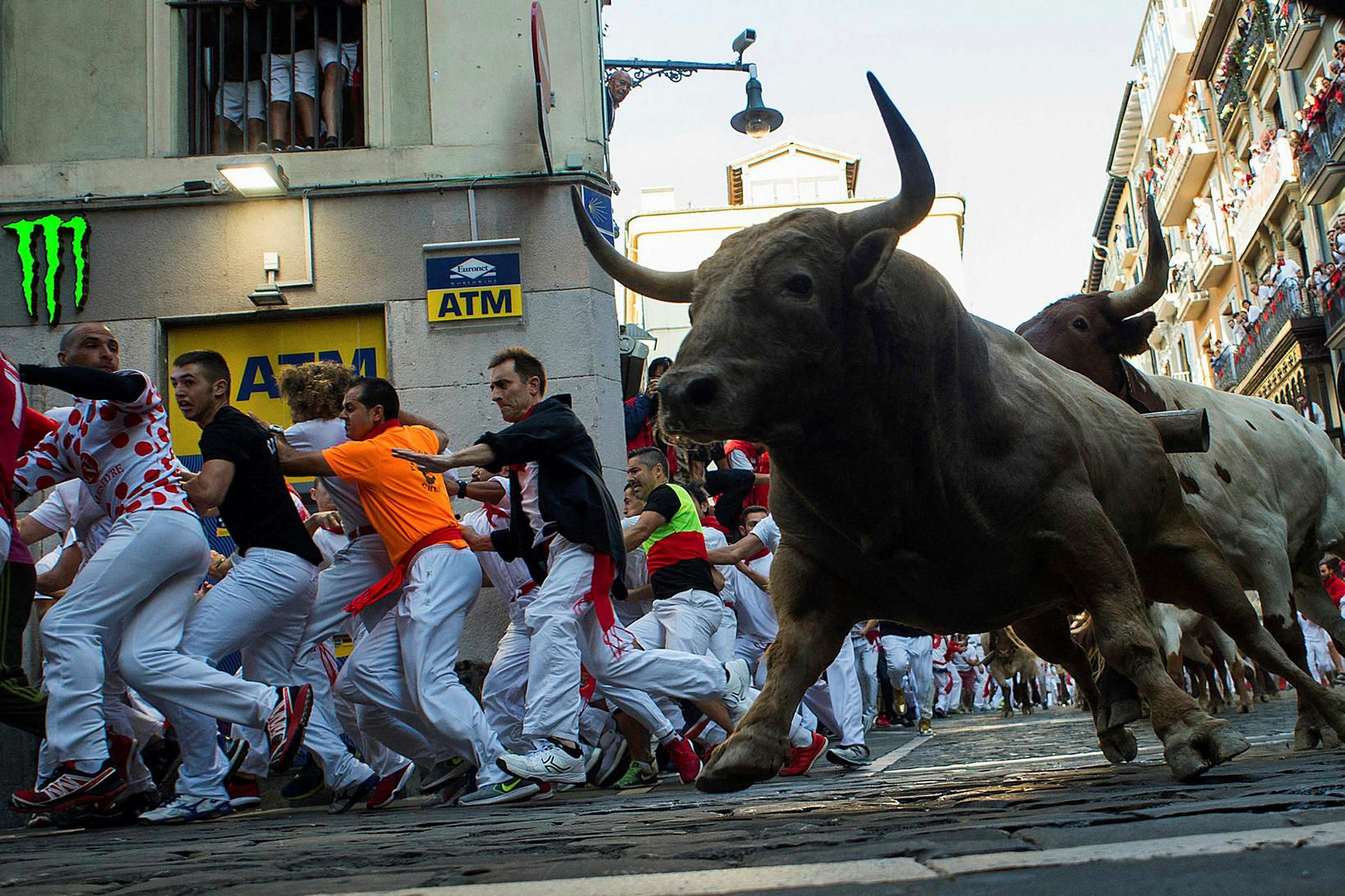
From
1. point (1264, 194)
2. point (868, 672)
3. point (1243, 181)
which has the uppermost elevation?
point (1243, 181)

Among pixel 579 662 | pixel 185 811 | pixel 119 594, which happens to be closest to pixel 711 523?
pixel 579 662

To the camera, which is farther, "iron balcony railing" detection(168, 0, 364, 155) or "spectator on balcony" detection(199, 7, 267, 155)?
"spectator on balcony" detection(199, 7, 267, 155)

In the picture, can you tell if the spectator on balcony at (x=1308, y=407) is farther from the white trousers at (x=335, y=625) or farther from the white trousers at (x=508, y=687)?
the white trousers at (x=335, y=625)

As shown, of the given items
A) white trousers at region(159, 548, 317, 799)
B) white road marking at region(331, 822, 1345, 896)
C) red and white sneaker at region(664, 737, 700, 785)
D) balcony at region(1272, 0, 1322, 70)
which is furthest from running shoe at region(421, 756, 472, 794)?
balcony at region(1272, 0, 1322, 70)

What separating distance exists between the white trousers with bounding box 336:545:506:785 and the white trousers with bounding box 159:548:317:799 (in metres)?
0.47

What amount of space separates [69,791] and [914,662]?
14684mm

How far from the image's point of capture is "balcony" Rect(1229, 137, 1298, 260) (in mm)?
37269

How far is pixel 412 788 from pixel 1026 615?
5.35m

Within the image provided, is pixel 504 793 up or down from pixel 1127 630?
down

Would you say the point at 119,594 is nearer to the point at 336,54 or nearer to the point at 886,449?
the point at 886,449

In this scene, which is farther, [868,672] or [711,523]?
[868,672]

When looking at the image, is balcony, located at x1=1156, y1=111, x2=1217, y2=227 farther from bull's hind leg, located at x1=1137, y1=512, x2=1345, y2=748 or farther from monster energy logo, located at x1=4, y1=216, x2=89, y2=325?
bull's hind leg, located at x1=1137, y1=512, x2=1345, y2=748

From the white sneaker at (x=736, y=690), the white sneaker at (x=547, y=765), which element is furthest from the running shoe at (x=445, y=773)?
the white sneaker at (x=736, y=690)

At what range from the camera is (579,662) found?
22.7 feet
